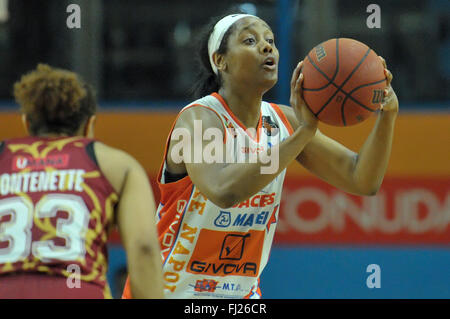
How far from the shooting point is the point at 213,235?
365 cm

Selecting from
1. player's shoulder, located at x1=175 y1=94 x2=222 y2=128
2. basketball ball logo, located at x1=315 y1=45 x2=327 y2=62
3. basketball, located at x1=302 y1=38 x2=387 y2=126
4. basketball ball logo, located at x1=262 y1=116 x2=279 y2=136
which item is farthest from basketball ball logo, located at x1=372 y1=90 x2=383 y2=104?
player's shoulder, located at x1=175 y1=94 x2=222 y2=128

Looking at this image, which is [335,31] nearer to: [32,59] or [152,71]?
[152,71]

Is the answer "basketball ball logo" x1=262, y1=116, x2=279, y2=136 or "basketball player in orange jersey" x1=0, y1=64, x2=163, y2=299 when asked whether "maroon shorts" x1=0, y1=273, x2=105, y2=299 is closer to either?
"basketball player in orange jersey" x1=0, y1=64, x2=163, y2=299

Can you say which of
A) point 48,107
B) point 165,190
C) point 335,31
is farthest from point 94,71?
Answer: point 48,107

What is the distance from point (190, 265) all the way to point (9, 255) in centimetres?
122

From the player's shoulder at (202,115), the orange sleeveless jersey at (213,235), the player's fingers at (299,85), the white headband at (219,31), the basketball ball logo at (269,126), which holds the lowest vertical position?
the orange sleeveless jersey at (213,235)

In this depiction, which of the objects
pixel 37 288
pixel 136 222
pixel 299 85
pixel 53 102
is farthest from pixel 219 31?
pixel 37 288

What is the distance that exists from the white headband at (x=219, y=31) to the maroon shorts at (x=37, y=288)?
5.75 ft

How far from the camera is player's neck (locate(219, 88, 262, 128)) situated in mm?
3842

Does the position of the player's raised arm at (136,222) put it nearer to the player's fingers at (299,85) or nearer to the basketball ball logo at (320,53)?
the player's fingers at (299,85)

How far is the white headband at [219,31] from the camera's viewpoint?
3914 mm

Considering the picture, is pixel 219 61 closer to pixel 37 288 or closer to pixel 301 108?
pixel 301 108

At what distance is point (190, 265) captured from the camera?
144 inches

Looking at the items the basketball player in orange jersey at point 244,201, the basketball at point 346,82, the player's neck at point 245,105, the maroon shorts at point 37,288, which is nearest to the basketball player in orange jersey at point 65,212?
the maroon shorts at point 37,288
